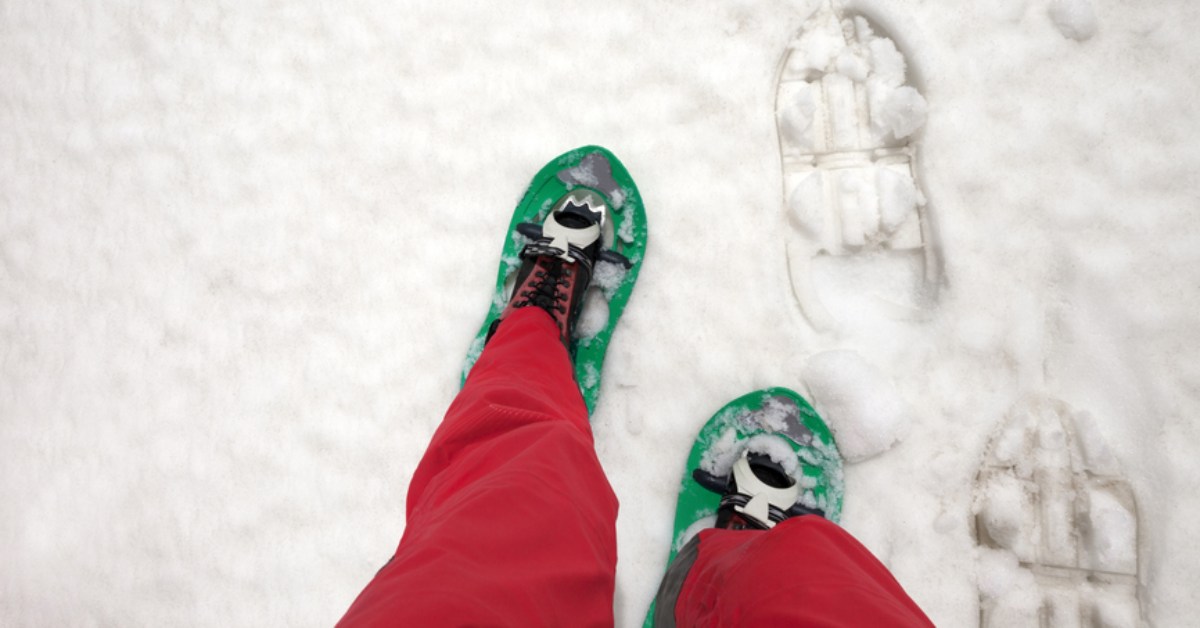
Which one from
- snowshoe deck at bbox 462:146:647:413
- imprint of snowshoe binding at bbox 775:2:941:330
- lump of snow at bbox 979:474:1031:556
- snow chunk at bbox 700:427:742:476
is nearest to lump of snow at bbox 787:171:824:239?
imprint of snowshoe binding at bbox 775:2:941:330

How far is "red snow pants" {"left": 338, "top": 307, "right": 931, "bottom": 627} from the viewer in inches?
21.1

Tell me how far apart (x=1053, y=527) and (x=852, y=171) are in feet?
2.09

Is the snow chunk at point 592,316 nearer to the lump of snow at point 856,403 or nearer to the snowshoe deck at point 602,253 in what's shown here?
the snowshoe deck at point 602,253

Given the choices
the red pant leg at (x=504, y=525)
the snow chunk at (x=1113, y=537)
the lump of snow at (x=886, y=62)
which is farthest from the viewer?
the lump of snow at (x=886, y=62)

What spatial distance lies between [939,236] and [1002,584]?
1.81 ft

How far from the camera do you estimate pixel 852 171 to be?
3.44 ft

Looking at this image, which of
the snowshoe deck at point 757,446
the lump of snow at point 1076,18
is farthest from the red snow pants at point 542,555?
the lump of snow at point 1076,18

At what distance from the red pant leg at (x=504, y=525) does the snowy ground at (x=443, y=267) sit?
35cm

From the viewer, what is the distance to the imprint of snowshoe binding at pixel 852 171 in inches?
40.7

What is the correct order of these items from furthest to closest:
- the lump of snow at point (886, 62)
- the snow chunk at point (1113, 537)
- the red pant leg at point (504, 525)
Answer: the lump of snow at point (886, 62), the snow chunk at point (1113, 537), the red pant leg at point (504, 525)

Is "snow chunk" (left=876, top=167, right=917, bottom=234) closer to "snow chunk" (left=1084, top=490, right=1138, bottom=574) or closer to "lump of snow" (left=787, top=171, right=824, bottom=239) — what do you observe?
"lump of snow" (left=787, top=171, right=824, bottom=239)

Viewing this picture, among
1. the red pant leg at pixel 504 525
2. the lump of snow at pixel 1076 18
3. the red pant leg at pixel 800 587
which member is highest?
the lump of snow at pixel 1076 18

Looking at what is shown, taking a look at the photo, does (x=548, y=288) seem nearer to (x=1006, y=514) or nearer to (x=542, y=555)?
(x=542, y=555)

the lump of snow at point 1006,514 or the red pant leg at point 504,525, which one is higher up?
the red pant leg at point 504,525
